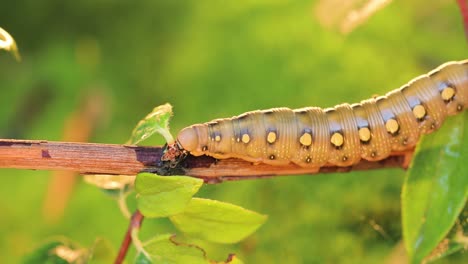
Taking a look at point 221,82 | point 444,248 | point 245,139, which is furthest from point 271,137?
point 221,82

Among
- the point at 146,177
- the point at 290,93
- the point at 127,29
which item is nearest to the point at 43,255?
the point at 146,177

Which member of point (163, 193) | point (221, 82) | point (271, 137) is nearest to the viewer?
point (163, 193)

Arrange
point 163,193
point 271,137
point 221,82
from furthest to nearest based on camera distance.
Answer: point 221,82
point 271,137
point 163,193

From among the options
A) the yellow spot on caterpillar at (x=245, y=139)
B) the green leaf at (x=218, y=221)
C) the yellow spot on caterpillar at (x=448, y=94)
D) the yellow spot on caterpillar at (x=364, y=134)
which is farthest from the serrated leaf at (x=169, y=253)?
the yellow spot on caterpillar at (x=448, y=94)

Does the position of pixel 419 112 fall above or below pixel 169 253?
above

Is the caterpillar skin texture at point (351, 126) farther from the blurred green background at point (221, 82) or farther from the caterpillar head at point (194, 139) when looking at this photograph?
the blurred green background at point (221, 82)

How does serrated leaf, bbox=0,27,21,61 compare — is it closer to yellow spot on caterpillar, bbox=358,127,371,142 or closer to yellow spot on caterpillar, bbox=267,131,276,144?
yellow spot on caterpillar, bbox=267,131,276,144

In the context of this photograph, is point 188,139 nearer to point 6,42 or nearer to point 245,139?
point 245,139
